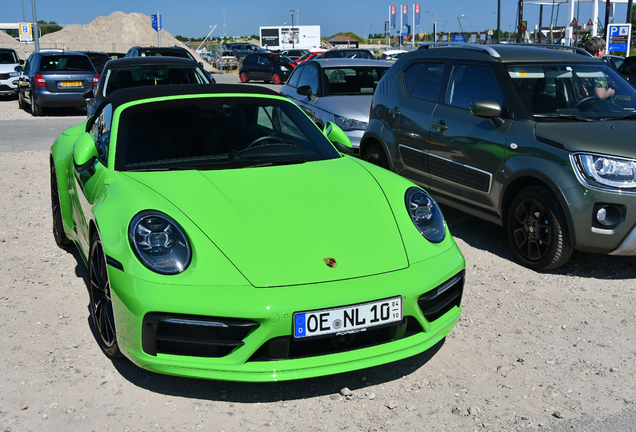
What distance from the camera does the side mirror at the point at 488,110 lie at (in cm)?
507

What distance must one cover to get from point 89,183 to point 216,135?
2.72ft

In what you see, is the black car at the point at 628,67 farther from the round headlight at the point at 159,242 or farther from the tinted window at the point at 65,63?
the round headlight at the point at 159,242

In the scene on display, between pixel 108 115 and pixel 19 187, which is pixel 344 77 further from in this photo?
pixel 108 115

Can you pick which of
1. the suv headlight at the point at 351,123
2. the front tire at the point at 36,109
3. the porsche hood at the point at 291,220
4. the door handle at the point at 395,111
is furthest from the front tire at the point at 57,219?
the front tire at the point at 36,109

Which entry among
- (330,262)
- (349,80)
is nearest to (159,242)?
(330,262)

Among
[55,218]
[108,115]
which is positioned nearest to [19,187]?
[55,218]

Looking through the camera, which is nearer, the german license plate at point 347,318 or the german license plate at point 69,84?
the german license plate at point 347,318

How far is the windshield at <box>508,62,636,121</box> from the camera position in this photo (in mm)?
5129

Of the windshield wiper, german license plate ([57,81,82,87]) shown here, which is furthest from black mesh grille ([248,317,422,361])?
german license plate ([57,81,82,87])

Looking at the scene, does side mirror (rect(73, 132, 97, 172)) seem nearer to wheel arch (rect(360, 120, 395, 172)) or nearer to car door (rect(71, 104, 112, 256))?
car door (rect(71, 104, 112, 256))

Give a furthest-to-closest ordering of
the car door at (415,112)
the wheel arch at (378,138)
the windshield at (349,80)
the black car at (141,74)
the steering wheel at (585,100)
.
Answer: the windshield at (349,80) < the black car at (141,74) < the wheel arch at (378,138) < the car door at (415,112) < the steering wheel at (585,100)

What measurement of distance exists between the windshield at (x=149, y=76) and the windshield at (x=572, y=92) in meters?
5.58

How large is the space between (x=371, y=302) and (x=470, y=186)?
9.38ft

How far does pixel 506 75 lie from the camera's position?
5.30 meters
